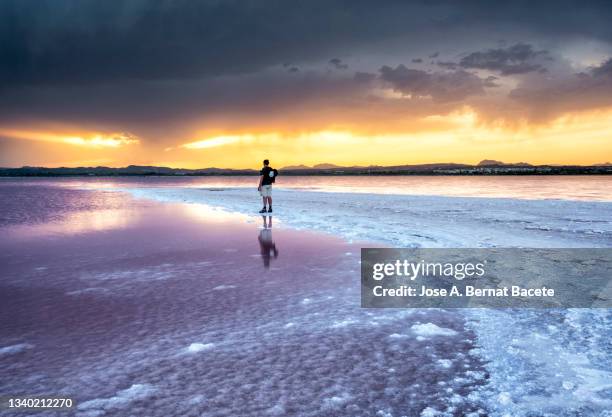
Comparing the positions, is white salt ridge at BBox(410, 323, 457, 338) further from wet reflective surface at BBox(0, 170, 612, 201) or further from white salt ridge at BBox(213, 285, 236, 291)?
wet reflective surface at BBox(0, 170, 612, 201)

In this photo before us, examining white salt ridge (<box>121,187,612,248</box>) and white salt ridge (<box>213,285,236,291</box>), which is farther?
white salt ridge (<box>121,187,612,248</box>)

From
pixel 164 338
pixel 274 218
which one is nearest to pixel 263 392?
pixel 164 338

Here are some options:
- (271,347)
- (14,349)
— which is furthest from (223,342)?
(14,349)

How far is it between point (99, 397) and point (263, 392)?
142 cm

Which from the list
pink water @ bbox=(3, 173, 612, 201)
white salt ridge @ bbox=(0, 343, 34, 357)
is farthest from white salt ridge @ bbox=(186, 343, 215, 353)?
pink water @ bbox=(3, 173, 612, 201)

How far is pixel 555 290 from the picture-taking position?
656 centimetres

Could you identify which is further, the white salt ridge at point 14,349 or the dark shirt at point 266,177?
the dark shirt at point 266,177

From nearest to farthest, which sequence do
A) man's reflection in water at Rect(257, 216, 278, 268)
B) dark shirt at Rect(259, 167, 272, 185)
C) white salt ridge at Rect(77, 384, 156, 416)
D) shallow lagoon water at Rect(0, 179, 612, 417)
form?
white salt ridge at Rect(77, 384, 156, 416)
shallow lagoon water at Rect(0, 179, 612, 417)
man's reflection in water at Rect(257, 216, 278, 268)
dark shirt at Rect(259, 167, 272, 185)

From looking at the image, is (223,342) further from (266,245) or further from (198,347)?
(266,245)

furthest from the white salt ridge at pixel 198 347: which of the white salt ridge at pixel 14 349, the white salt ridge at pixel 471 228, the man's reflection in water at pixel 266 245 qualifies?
the white salt ridge at pixel 471 228

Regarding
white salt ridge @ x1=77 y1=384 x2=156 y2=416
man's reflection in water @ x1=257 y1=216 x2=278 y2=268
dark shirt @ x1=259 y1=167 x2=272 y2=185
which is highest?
dark shirt @ x1=259 y1=167 x2=272 y2=185

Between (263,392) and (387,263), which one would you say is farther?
(387,263)

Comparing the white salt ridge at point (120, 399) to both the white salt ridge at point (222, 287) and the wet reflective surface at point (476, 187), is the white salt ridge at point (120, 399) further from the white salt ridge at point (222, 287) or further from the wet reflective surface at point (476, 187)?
the wet reflective surface at point (476, 187)

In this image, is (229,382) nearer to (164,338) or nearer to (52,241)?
(164,338)
